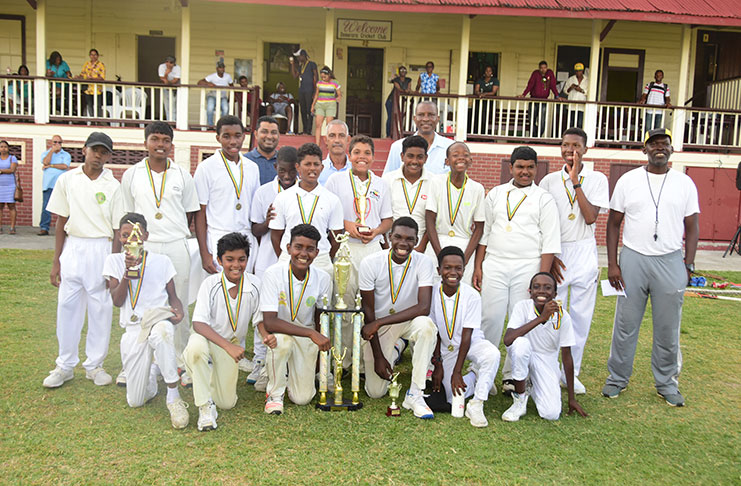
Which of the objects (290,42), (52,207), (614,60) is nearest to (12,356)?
(52,207)

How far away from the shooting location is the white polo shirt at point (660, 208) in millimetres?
5395

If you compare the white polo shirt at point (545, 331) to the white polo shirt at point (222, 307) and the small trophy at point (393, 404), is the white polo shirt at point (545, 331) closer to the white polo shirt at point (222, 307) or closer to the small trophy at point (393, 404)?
the small trophy at point (393, 404)

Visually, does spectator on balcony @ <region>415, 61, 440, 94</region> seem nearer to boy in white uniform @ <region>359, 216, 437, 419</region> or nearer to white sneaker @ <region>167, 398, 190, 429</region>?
boy in white uniform @ <region>359, 216, 437, 419</region>

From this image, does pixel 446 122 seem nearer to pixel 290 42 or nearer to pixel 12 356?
pixel 290 42

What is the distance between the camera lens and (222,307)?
4957 millimetres

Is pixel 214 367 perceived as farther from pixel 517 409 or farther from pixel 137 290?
pixel 517 409

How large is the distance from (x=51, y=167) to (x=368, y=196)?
1034 centimetres

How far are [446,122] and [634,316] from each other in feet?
32.7

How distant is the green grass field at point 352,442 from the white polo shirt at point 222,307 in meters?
0.59

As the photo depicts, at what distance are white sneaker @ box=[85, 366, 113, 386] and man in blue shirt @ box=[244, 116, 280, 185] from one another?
7.32ft

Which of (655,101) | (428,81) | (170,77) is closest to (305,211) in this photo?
(428,81)

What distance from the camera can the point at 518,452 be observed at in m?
4.34

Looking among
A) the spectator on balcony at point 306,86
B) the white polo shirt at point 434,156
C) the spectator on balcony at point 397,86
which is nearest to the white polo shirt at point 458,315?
the white polo shirt at point 434,156

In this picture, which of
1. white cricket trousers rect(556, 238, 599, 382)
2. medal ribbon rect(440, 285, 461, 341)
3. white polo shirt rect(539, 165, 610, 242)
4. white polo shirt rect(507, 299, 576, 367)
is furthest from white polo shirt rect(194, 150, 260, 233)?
white cricket trousers rect(556, 238, 599, 382)
